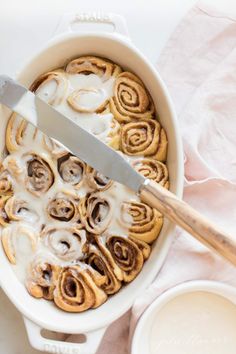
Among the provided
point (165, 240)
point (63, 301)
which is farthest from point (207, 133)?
point (63, 301)

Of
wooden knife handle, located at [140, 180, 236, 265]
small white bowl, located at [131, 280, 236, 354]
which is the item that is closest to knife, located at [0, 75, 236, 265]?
wooden knife handle, located at [140, 180, 236, 265]

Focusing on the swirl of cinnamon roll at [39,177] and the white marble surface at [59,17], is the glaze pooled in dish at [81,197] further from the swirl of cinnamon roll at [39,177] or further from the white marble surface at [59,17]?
the white marble surface at [59,17]

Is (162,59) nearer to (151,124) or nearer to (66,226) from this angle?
(151,124)

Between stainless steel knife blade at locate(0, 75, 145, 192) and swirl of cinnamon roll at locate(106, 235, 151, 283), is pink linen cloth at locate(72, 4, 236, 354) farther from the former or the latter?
stainless steel knife blade at locate(0, 75, 145, 192)

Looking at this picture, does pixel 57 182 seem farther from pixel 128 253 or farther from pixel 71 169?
pixel 128 253

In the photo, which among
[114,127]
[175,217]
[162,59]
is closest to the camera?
[175,217]

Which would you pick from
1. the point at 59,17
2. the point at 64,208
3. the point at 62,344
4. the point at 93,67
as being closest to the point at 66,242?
the point at 64,208
